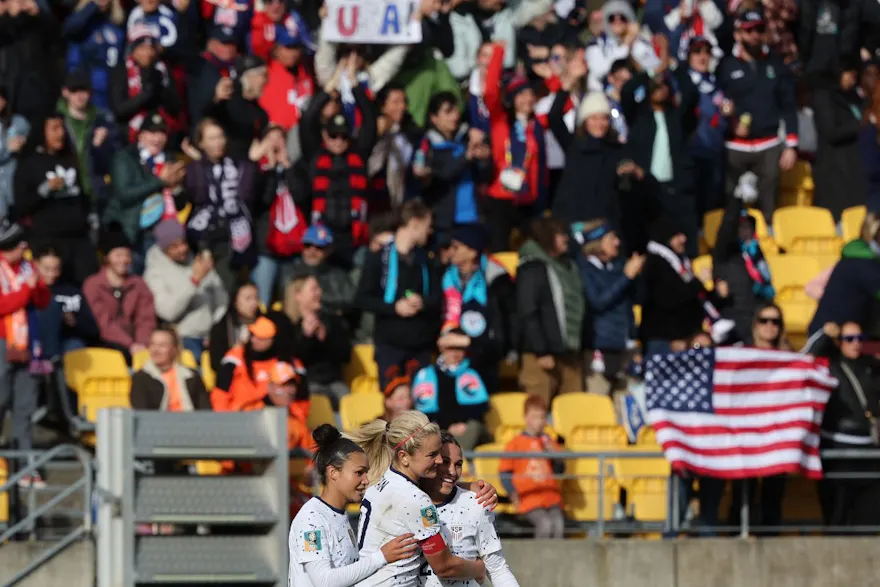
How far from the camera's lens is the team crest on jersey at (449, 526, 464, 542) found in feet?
28.0

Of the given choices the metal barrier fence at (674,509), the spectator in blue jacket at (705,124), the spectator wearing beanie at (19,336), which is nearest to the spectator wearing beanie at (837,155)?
the spectator in blue jacket at (705,124)

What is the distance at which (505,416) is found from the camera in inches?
596

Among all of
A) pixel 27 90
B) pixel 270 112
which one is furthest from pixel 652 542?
pixel 27 90

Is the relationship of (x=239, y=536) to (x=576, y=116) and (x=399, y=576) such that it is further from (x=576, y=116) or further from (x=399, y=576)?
(x=576, y=116)

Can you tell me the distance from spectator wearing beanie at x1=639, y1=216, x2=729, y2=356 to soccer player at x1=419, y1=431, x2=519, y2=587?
739 centimetres

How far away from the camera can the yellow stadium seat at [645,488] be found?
48.8 feet

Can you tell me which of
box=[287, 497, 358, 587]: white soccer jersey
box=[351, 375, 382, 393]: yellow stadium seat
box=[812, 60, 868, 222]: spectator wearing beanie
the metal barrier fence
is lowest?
the metal barrier fence

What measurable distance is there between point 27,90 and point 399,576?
9968 millimetres

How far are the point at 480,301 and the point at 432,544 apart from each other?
735 centimetres

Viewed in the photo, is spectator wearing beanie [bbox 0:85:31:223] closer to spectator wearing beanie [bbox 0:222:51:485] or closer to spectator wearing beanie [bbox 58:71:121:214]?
spectator wearing beanie [bbox 58:71:121:214]

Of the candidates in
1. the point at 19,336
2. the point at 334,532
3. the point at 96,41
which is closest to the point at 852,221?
the point at 96,41

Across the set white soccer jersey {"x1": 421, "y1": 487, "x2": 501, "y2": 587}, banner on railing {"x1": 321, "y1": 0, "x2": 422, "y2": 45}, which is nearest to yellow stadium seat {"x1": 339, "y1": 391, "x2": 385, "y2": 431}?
banner on railing {"x1": 321, "y1": 0, "x2": 422, "y2": 45}

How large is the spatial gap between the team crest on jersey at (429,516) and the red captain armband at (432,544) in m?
0.05

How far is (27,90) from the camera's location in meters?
17.4
